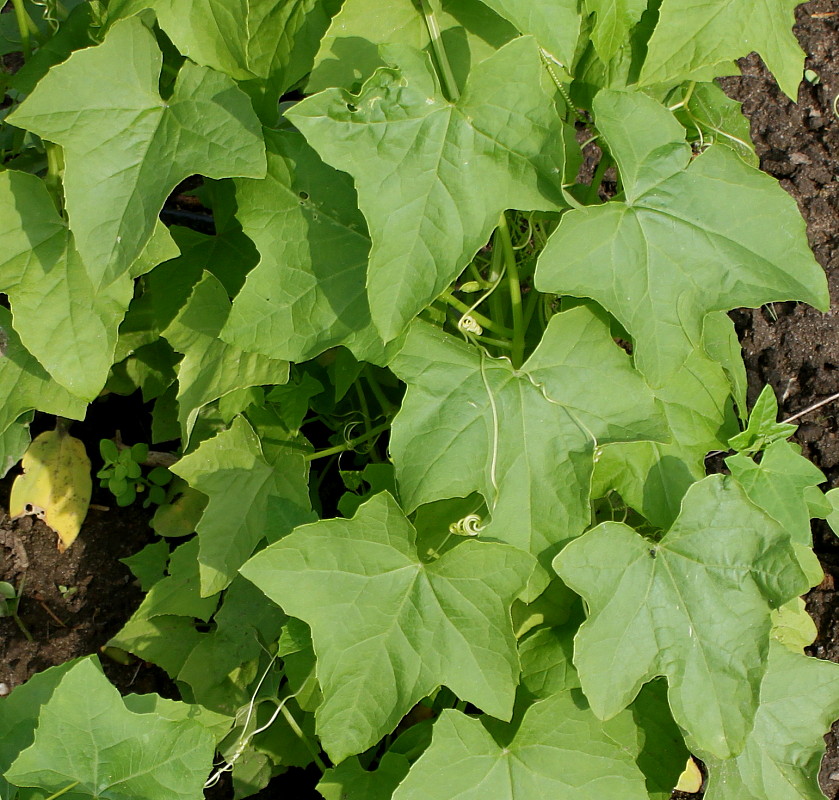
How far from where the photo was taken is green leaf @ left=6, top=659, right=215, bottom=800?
4.59 ft

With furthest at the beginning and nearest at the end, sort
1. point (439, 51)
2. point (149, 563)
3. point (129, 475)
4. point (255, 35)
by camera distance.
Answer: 1. point (129, 475)
2. point (149, 563)
3. point (255, 35)
4. point (439, 51)

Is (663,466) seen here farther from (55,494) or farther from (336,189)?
(55,494)

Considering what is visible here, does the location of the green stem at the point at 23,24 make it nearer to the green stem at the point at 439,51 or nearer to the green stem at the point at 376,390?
the green stem at the point at 439,51

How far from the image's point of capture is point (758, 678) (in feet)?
4.88

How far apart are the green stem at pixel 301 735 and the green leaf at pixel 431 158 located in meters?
1.03

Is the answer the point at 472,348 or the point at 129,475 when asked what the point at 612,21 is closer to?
the point at 472,348

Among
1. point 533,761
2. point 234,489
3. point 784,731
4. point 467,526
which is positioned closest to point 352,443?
point 234,489

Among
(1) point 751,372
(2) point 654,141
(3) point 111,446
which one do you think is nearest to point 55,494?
(3) point 111,446

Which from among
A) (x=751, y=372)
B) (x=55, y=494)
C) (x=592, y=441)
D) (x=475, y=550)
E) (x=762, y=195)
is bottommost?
(x=55, y=494)

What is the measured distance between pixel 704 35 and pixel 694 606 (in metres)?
1.06

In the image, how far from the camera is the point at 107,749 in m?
1.43

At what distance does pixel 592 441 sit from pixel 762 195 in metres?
0.54

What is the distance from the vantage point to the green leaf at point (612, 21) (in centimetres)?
153

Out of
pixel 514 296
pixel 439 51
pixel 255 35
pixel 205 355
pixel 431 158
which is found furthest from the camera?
pixel 205 355
